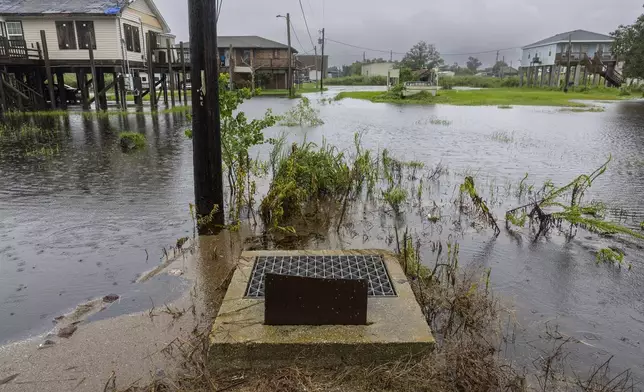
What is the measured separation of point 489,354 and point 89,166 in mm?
9243

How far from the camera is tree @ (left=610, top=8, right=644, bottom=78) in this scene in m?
35.7

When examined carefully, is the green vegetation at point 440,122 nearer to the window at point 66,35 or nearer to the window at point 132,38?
the window at point 132,38

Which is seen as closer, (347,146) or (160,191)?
(160,191)

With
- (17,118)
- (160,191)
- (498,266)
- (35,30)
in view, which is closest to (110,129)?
(17,118)

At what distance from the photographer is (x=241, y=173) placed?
5980 mm

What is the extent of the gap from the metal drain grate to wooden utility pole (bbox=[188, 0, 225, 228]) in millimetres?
1440

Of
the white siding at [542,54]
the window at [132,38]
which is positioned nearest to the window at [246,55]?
the window at [132,38]

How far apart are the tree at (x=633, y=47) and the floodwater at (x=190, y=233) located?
27.6 metres

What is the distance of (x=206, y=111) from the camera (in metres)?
5.19

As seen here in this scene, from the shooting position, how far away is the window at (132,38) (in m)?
24.3

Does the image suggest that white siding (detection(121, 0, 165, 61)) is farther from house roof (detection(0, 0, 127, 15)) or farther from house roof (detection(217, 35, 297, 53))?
house roof (detection(217, 35, 297, 53))

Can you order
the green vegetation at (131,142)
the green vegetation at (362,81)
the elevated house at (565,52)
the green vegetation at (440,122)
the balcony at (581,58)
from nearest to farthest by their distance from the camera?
1. the green vegetation at (131,142)
2. the green vegetation at (440,122)
3. the balcony at (581,58)
4. the elevated house at (565,52)
5. the green vegetation at (362,81)

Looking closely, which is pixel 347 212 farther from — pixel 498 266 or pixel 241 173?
pixel 498 266

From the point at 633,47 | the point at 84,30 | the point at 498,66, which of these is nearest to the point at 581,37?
the point at 633,47
